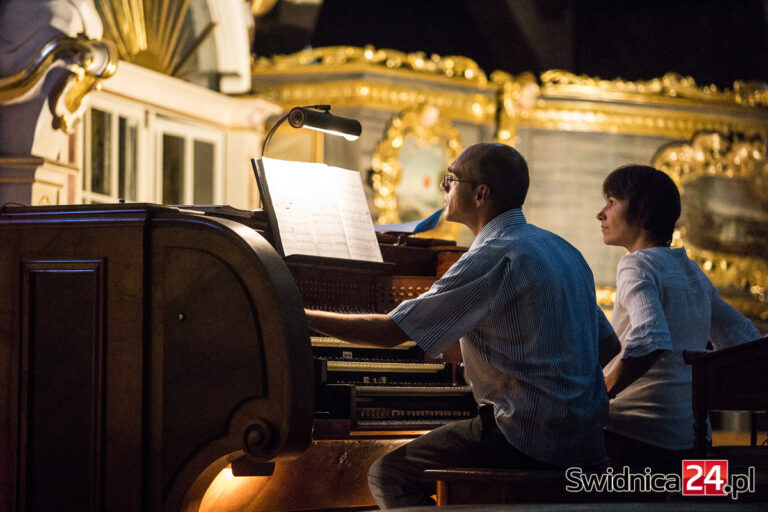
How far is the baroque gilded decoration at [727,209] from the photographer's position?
10781 millimetres

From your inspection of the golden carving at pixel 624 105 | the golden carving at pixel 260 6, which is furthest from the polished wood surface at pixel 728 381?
the golden carving at pixel 624 105

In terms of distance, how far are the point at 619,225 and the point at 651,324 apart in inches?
17.3

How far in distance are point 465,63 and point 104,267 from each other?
25.8ft

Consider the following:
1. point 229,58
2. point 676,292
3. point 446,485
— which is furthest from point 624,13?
A: point 446,485

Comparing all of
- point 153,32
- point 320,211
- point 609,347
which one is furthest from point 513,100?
point 609,347

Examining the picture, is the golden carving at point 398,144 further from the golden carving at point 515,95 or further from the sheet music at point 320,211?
the sheet music at point 320,211

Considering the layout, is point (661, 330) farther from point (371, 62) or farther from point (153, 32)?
point (371, 62)

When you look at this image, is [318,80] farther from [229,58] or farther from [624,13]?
[624,13]

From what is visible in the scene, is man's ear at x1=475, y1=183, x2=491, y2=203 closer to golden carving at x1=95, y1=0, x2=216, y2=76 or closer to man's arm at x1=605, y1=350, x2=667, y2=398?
man's arm at x1=605, y1=350, x2=667, y2=398

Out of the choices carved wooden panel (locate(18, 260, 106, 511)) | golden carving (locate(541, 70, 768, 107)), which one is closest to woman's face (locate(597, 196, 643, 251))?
carved wooden panel (locate(18, 260, 106, 511))

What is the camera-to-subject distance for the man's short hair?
308 centimetres

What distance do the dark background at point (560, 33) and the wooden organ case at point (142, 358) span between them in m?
7.97

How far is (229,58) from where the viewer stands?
328 inches

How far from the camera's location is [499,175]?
3082 mm
